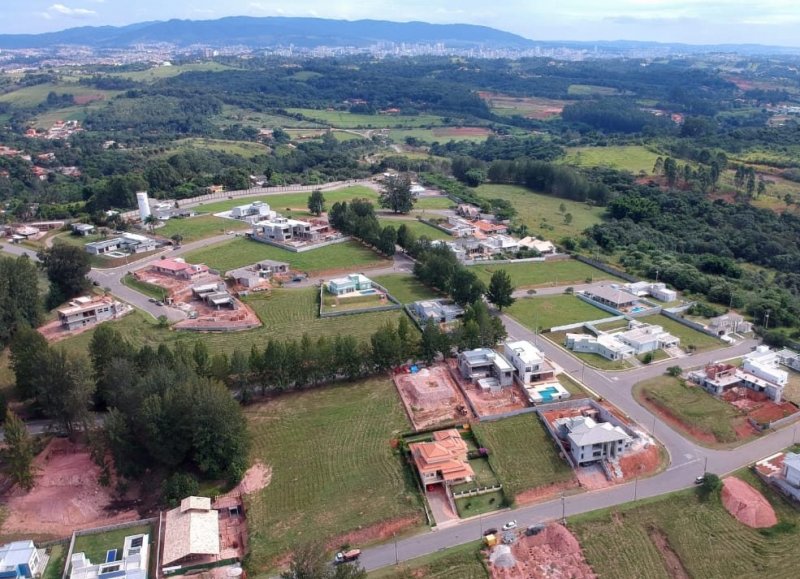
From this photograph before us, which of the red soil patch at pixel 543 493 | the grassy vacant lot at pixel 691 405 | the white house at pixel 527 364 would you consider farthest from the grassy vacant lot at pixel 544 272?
the red soil patch at pixel 543 493

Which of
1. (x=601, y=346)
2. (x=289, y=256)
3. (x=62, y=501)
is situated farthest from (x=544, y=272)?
(x=62, y=501)

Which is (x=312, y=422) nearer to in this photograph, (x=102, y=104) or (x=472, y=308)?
(x=472, y=308)

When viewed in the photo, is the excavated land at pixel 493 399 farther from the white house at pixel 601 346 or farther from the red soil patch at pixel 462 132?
the red soil patch at pixel 462 132

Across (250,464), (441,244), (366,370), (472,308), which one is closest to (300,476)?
(250,464)

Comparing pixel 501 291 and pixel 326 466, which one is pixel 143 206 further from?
pixel 326 466

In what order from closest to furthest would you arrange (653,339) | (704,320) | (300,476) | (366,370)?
(300,476)
(366,370)
(653,339)
(704,320)

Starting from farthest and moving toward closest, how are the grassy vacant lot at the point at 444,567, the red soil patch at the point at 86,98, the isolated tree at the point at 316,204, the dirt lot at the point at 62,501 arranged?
the red soil patch at the point at 86,98 < the isolated tree at the point at 316,204 < the dirt lot at the point at 62,501 < the grassy vacant lot at the point at 444,567
